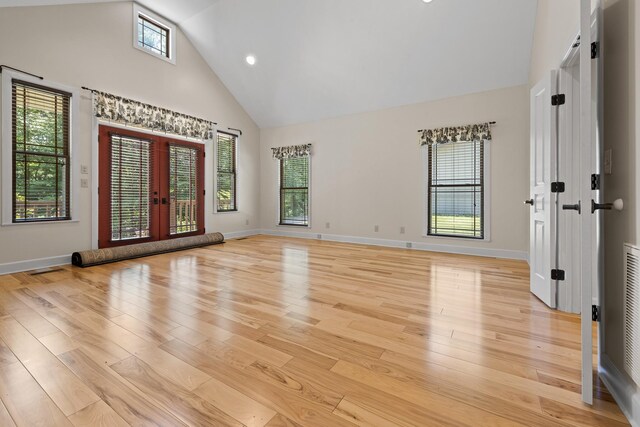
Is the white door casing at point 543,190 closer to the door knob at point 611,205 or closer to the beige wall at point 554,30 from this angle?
the beige wall at point 554,30

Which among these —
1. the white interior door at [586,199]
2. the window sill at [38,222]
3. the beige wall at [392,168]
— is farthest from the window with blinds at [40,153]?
the white interior door at [586,199]

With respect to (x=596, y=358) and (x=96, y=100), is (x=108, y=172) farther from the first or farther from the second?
(x=596, y=358)

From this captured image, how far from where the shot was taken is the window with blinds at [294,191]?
678cm

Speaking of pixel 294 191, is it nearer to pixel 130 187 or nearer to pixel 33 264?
pixel 130 187

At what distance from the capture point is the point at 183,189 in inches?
221

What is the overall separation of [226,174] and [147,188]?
1820 mm

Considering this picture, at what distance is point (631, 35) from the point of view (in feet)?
4.33

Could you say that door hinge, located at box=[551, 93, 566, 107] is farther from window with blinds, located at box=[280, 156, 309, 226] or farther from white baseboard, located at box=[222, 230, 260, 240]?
white baseboard, located at box=[222, 230, 260, 240]

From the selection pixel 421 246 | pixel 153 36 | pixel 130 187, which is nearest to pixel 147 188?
pixel 130 187

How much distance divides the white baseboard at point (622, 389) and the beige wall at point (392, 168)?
3.33m

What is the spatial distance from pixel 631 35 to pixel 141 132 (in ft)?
19.0

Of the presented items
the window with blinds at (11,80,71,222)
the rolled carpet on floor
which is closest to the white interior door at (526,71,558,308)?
the rolled carpet on floor

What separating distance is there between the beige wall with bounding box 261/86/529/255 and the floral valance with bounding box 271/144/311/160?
163 mm

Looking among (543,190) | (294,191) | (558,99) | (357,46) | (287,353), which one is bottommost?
(287,353)
